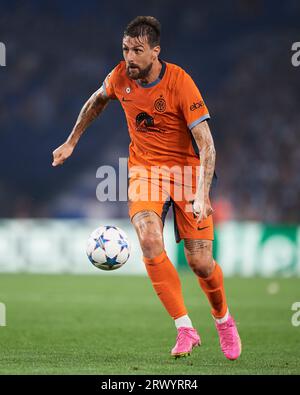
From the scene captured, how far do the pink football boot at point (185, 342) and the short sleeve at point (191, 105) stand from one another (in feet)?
4.89

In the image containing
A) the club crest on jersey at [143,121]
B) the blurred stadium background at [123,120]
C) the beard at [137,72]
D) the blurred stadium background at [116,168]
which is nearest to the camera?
the beard at [137,72]

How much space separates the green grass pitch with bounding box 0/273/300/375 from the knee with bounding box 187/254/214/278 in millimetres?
638

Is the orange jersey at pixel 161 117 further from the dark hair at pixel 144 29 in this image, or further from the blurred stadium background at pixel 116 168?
the blurred stadium background at pixel 116 168

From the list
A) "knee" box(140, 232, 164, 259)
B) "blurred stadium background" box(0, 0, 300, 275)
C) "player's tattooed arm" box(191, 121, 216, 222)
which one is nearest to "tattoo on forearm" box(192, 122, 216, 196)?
"player's tattooed arm" box(191, 121, 216, 222)

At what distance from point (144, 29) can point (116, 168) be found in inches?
692

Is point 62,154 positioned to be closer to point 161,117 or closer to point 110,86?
point 110,86

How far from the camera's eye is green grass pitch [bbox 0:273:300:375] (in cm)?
567

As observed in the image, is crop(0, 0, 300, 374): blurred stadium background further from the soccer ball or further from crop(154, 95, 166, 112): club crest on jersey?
crop(154, 95, 166, 112): club crest on jersey

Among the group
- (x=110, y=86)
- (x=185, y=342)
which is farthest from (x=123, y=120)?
(x=185, y=342)

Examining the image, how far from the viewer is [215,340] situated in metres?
7.58

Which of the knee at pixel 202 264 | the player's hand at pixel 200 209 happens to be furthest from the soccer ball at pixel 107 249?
the player's hand at pixel 200 209

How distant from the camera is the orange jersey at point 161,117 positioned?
615 cm

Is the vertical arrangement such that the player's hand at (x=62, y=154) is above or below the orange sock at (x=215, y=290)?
above
